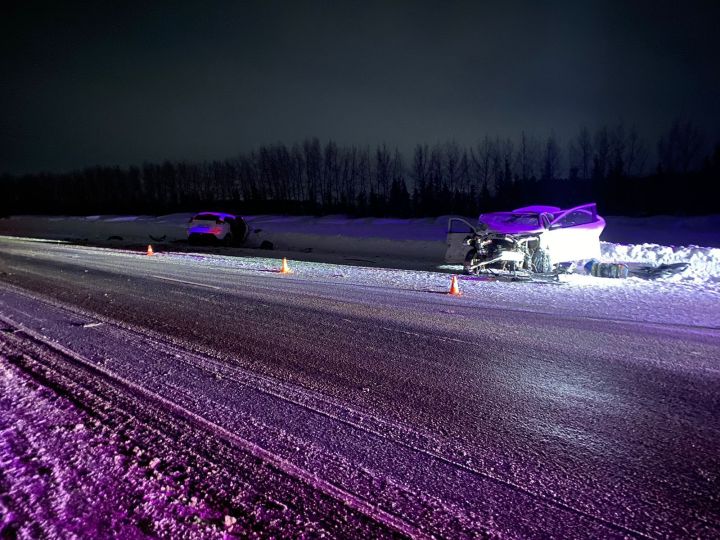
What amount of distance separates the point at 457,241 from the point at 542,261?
2.46 metres

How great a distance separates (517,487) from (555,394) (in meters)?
1.74

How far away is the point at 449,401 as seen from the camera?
414cm

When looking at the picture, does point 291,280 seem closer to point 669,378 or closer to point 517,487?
point 669,378

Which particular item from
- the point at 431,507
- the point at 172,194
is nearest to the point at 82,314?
the point at 431,507

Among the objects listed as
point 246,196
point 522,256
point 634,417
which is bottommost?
point 634,417

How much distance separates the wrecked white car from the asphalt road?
4.37 m

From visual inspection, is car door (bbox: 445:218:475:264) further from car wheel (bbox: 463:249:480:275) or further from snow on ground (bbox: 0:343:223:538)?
snow on ground (bbox: 0:343:223:538)

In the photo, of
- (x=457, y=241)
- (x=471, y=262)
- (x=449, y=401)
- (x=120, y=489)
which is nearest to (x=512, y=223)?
(x=471, y=262)

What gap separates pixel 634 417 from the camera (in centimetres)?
376

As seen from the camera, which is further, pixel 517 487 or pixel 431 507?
pixel 517 487

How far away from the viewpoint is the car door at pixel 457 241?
13203 millimetres

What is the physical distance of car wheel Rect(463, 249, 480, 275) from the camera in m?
12.7

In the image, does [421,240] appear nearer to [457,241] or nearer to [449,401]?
[457,241]

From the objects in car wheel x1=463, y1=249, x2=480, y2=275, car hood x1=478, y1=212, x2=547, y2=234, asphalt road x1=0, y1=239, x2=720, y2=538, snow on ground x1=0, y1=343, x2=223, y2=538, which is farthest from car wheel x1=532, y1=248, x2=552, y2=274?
snow on ground x1=0, y1=343, x2=223, y2=538
